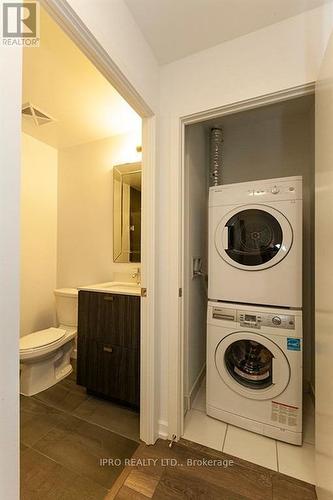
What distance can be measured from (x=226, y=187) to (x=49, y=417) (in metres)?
2.06

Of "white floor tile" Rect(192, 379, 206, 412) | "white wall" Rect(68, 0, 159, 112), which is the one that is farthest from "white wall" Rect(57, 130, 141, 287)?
"white floor tile" Rect(192, 379, 206, 412)

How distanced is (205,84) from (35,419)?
8.17 ft

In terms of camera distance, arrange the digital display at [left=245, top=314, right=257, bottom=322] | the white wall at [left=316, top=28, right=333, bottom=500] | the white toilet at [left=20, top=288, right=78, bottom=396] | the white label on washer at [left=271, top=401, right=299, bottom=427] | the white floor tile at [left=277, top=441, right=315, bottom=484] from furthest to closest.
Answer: the white toilet at [left=20, top=288, right=78, bottom=396], the digital display at [left=245, top=314, right=257, bottom=322], the white label on washer at [left=271, top=401, right=299, bottom=427], the white floor tile at [left=277, top=441, right=315, bottom=484], the white wall at [left=316, top=28, right=333, bottom=500]

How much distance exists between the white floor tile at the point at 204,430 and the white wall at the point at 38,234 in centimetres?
185

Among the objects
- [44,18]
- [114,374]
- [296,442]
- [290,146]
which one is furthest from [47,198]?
[296,442]

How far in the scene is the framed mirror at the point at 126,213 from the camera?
2219 millimetres

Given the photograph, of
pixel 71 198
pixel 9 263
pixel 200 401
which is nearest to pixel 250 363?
pixel 200 401

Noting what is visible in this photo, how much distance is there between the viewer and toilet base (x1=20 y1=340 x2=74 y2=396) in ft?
6.00

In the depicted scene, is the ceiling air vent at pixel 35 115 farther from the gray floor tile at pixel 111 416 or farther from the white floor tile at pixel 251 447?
the white floor tile at pixel 251 447

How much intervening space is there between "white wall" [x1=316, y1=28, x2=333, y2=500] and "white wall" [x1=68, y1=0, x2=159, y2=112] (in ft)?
2.89

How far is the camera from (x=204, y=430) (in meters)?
1.49

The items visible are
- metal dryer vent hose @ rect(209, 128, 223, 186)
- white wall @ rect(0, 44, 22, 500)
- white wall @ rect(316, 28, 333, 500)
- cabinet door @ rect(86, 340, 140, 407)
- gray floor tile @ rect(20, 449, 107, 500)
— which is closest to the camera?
white wall @ rect(0, 44, 22, 500)

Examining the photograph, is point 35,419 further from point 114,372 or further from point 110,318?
point 110,318

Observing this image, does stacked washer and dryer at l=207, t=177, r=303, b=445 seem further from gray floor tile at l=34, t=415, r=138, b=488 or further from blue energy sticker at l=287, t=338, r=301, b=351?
gray floor tile at l=34, t=415, r=138, b=488
